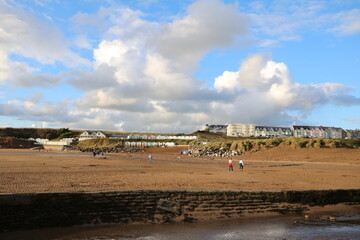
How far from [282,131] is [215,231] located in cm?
16071

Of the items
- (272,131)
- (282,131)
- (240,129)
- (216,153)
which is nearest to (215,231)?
(216,153)

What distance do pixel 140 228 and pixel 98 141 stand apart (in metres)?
112

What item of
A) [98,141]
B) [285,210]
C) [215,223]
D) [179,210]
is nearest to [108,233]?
[179,210]

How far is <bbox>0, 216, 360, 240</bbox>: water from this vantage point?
11.2m

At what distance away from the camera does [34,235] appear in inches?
433

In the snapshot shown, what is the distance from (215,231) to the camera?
12.2 meters

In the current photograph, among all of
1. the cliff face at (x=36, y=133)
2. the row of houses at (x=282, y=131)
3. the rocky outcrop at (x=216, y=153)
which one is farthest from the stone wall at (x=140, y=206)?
the cliff face at (x=36, y=133)

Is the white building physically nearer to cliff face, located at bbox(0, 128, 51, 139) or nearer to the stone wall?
cliff face, located at bbox(0, 128, 51, 139)

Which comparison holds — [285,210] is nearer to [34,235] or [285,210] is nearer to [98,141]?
[34,235]

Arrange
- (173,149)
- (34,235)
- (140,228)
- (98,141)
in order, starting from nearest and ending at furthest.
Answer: (34,235) < (140,228) < (173,149) < (98,141)

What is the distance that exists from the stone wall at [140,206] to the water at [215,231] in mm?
523

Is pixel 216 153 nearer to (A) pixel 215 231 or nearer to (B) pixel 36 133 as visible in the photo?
(A) pixel 215 231

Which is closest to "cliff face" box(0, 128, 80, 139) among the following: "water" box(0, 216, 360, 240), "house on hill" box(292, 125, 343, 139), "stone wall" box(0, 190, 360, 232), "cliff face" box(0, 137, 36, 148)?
"cliff face" box(0, 137, 36, 148)

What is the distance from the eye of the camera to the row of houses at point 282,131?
15488 centimetres
